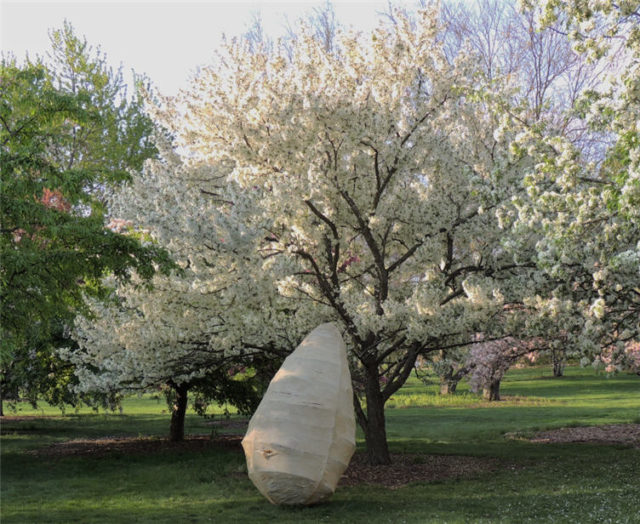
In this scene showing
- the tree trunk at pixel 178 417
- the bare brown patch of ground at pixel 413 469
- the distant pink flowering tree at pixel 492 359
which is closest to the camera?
the bare brown patch of ground at pixel 413 469

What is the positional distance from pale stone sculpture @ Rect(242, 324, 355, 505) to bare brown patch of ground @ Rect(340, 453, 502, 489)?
8.42 feet

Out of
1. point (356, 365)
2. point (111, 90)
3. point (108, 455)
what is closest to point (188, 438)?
point (108, 455)

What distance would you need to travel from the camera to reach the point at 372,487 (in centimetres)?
1437

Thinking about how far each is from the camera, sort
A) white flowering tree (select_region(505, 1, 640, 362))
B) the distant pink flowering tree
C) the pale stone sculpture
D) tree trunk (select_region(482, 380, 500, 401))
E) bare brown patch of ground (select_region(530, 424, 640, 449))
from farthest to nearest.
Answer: tree trunk (select_region(482, 380, 500, 401)) < the distant pink flowering tree < bare brown patch of ground (select_region(530, 424, 640, 449)) < the pale stone sculpture < white flowering tree (select_region(505, 1, 640, 362))

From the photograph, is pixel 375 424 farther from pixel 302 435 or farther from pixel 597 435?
pixel 597 435

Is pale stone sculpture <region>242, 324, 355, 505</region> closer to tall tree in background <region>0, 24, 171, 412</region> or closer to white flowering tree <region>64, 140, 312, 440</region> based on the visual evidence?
white flowering tree <region>64, 140, 312, 440</region>

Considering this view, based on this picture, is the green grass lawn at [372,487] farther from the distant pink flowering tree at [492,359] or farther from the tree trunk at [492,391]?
the tree trunk at [492,391]

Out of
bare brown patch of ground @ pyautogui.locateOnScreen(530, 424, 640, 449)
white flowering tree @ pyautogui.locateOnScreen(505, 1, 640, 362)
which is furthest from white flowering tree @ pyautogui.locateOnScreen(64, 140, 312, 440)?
bare brown patch of ground @ pyautogui.locateOnScreen(530, 424, 640, 449)

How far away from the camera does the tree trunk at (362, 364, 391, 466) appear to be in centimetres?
1659

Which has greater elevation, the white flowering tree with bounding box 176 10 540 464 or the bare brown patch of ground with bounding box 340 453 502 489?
the white flowering tree with bounding box 176 10 540 464

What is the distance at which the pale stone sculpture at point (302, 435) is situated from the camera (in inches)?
471

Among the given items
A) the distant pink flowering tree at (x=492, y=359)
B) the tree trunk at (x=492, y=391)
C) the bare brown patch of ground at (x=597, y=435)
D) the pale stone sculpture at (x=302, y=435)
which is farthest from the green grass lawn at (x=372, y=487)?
the tree trunk at (x=492, y=391)

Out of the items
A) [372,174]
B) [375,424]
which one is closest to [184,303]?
[372,174]

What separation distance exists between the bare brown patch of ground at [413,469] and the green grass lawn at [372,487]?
1.72ft
